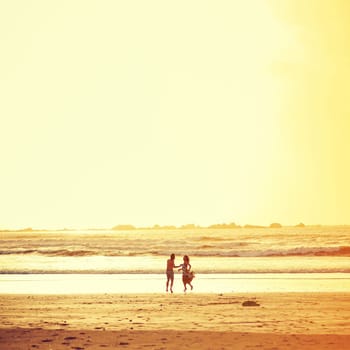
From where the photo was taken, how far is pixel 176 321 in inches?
669

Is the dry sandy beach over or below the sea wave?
below

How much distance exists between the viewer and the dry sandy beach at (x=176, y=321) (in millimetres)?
13430

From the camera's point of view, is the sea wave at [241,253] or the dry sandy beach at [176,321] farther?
the sea wave at [241,253]

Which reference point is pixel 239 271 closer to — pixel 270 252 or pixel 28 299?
pixel 28 299

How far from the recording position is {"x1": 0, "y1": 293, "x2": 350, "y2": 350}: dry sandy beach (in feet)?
44.1

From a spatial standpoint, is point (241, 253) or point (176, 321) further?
point (241, 253)

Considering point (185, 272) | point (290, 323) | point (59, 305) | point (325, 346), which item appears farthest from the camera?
point (185, 272)

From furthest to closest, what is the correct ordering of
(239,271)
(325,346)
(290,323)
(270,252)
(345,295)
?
(270,252) → (239,271) → (345,295) → (290,323) → (325,346)

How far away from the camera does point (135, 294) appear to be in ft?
83.3

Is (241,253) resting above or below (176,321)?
above

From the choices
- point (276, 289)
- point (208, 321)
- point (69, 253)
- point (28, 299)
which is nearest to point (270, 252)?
point (69, 253)

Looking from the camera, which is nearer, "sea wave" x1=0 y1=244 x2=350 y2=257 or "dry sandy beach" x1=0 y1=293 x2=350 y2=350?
"dry sandy beach" x1=0 y1=293 x2=350 y2=350

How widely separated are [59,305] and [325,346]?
1118 cm

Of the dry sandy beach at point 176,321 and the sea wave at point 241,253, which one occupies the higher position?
the sea wave at point 241,253
